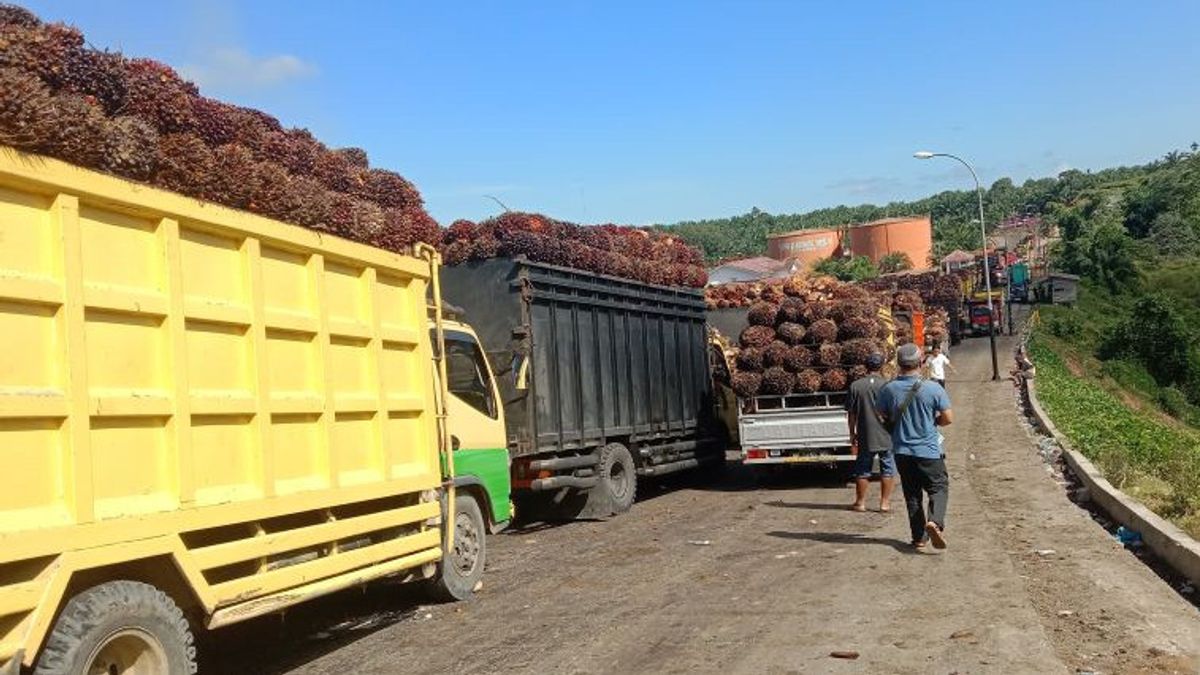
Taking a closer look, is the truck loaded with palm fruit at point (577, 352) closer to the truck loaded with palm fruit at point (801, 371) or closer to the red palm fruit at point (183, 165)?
the truck loaded with palm fruit at point (801, 371)

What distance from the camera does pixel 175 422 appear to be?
496 cm

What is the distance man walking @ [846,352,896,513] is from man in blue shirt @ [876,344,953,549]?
7.53 ft

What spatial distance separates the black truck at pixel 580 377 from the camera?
1121 cm

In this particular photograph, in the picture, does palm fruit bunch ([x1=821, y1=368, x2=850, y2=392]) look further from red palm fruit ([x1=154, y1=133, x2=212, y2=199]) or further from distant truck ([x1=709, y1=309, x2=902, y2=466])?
red palm fruit ([x1=154, y1=133, x2=212, y2=199])

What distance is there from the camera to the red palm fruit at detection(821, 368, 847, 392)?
14320 millimetres

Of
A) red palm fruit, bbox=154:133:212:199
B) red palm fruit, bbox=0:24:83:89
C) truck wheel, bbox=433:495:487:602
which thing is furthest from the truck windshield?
red palm fruit, bbox=0:24:83:89

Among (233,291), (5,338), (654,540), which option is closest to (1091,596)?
(654,540)

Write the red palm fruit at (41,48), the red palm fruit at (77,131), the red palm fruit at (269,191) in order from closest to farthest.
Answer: the red palm fruit at (77,131), the red palm fruit at (41,48), the red palm fruit at (269,191)

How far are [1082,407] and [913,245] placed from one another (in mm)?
68365

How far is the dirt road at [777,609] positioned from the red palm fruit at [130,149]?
3.15 m

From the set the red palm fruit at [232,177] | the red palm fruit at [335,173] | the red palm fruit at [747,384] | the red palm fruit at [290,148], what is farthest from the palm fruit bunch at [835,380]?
the red palm fruit at [232,177]

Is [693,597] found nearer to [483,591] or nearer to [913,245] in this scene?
[483,591]

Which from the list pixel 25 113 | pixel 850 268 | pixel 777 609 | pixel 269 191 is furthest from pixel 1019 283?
pixel 25 113

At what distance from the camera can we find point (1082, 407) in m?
23.8
